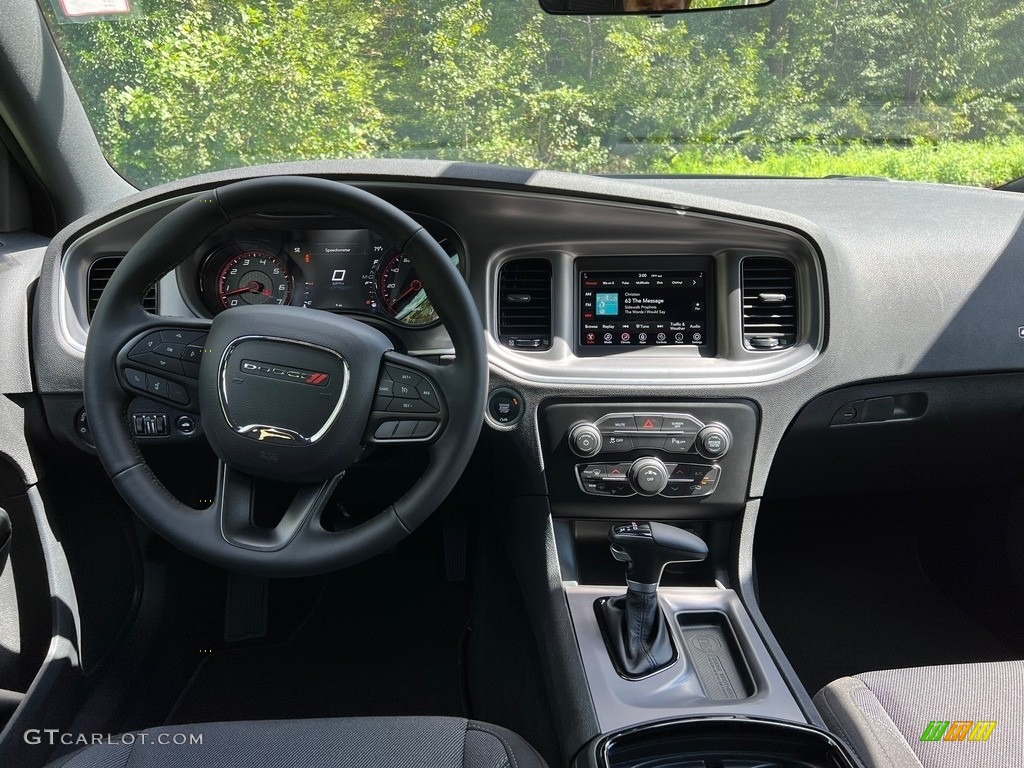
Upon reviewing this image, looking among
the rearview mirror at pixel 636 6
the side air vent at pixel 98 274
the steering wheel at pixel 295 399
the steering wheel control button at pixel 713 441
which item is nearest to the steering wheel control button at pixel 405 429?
the steering wheel at pixel 295 399

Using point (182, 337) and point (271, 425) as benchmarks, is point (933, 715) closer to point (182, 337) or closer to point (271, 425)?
point (271, 425)

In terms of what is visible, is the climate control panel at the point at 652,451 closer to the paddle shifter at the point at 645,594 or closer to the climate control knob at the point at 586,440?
the climate control knob at the point at 586,440

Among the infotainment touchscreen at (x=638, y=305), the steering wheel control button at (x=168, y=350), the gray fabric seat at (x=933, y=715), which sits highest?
the steering wheel control button at (x=168, y=350)

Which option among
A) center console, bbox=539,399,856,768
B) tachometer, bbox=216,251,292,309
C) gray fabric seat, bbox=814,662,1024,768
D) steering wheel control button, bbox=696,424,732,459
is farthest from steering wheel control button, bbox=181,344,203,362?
gray fabric seat, bbox=814,662,1024,768

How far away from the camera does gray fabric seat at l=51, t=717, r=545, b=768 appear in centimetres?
129

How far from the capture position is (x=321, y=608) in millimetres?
2555

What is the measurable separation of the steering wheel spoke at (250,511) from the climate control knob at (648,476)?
67cm

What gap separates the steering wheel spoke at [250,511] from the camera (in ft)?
4.73

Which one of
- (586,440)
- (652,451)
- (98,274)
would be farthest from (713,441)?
(98,274)

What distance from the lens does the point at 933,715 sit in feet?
4.75

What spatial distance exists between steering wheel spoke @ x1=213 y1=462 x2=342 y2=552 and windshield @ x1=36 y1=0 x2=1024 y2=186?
96cm

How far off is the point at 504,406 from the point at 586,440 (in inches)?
7.8

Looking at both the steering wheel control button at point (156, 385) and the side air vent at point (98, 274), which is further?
the side air vent at point (98, 274)

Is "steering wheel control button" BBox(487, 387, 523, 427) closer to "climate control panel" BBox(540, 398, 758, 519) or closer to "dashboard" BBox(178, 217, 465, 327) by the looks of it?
"climate control panel" BBox(540, 398, 758, 519)
